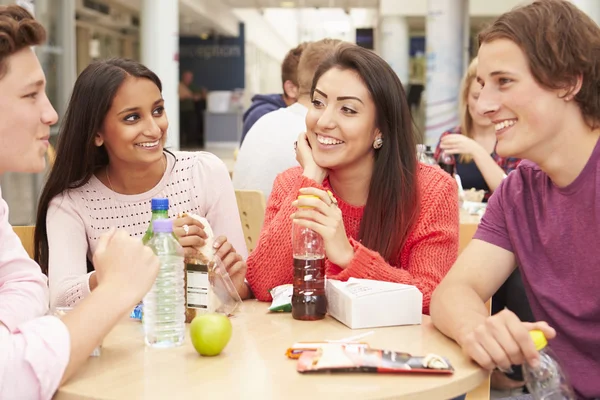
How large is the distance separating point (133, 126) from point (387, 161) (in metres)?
0.79

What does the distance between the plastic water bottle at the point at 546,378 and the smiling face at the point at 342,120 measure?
0.91 metres

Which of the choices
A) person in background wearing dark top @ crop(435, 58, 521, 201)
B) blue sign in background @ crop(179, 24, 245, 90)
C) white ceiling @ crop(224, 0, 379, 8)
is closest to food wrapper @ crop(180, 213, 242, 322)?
person in background wearing dark top @ crop(435, 58, 521, 201)

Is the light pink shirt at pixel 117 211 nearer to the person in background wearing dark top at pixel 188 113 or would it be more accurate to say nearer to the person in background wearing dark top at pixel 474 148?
the person in background wearing dark top at pixel 474 148

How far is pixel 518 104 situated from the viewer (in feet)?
5.39

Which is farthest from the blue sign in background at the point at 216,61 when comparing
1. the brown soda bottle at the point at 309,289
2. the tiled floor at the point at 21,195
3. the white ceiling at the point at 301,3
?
the brown soda bottle at the point at 309,289

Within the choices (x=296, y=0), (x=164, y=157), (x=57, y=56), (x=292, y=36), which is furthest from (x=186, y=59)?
(x=164, y=157)

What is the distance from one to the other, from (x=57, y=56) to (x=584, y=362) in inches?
256

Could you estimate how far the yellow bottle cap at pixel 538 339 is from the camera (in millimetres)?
1363

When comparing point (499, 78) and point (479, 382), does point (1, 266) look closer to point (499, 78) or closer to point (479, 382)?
point (479, 382)

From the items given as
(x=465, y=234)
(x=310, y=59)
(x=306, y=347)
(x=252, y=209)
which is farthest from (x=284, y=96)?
(x=306, y=347)

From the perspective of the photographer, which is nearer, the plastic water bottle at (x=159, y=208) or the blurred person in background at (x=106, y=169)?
the plastic water bottle at (x=159, y=208)

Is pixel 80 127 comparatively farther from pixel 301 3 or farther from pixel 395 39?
pixel 301 3

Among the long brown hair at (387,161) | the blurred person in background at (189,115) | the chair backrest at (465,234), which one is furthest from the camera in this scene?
the blurred person in background at (189,115)

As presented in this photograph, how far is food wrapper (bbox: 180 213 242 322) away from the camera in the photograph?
1667 mm
